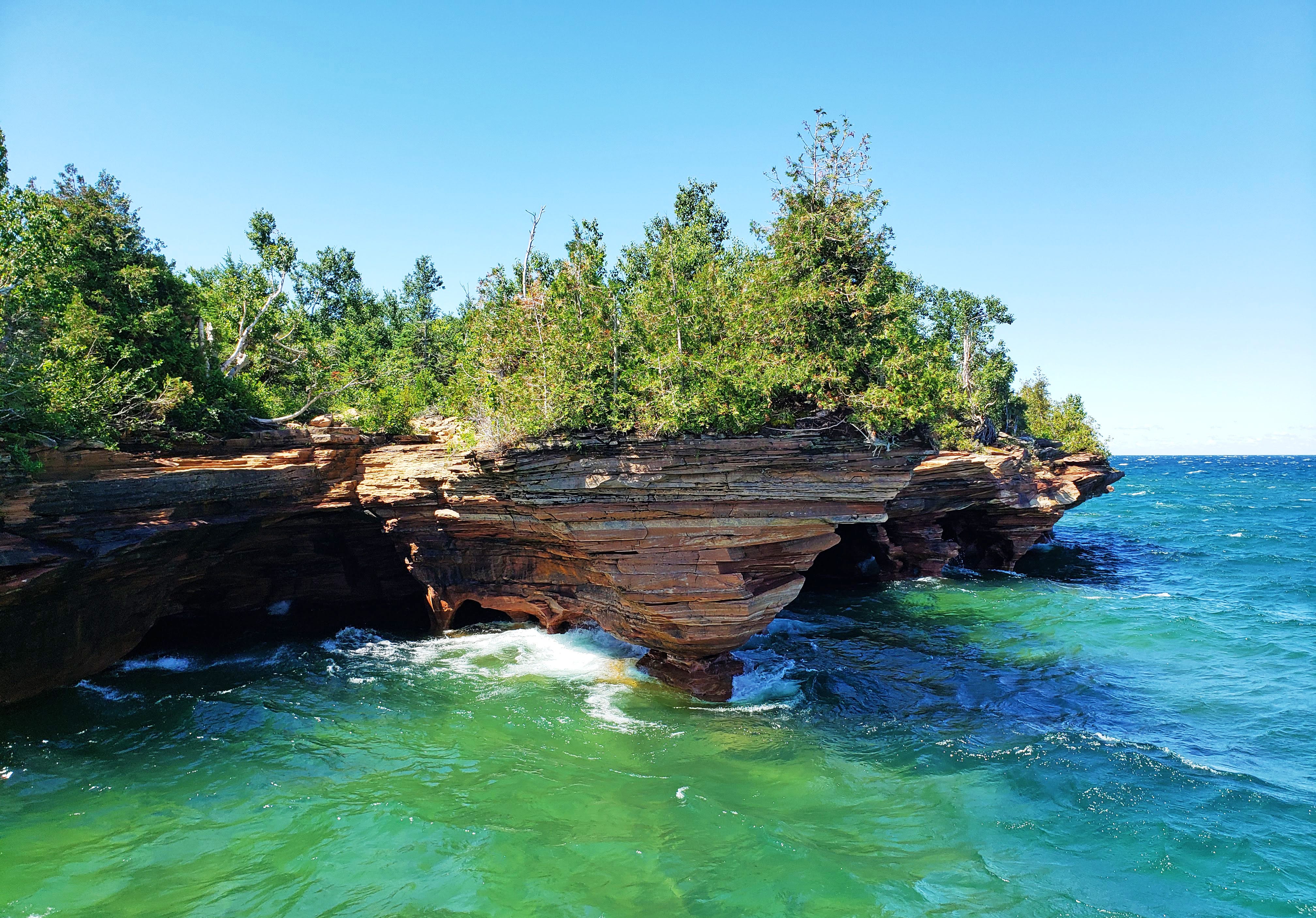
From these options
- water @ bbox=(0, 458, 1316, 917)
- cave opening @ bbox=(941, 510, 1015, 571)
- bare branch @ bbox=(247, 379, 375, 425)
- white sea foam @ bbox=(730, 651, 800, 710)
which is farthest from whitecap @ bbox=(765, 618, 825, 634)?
bare branch @ bbox=(247, 379, 375, 425)

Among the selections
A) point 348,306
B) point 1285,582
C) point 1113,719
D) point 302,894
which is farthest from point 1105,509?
point 302,894

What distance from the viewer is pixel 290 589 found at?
21078 millimetres

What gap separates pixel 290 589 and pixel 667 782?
1593 cm

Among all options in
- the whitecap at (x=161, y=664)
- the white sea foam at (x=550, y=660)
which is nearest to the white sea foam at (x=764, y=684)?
the white sea foam at (x=550, y=660)

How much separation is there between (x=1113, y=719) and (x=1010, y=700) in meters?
1.94

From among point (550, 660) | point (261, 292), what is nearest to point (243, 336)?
point (261, 292)

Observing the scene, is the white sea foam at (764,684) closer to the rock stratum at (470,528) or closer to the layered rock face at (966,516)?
the rock stratum at (470,528)

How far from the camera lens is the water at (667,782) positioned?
849cm

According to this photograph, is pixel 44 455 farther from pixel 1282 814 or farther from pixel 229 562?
pixel 1282 814

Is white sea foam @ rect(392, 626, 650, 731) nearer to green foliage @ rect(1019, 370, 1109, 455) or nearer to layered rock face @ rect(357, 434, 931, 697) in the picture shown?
layered rock face @ rect(357, 434, 931, 697)

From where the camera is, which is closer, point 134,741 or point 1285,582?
point 134,741

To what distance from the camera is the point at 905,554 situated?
29094 millimetres

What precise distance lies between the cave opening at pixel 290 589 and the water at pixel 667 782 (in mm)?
1446

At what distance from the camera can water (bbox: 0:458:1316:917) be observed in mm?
8492
